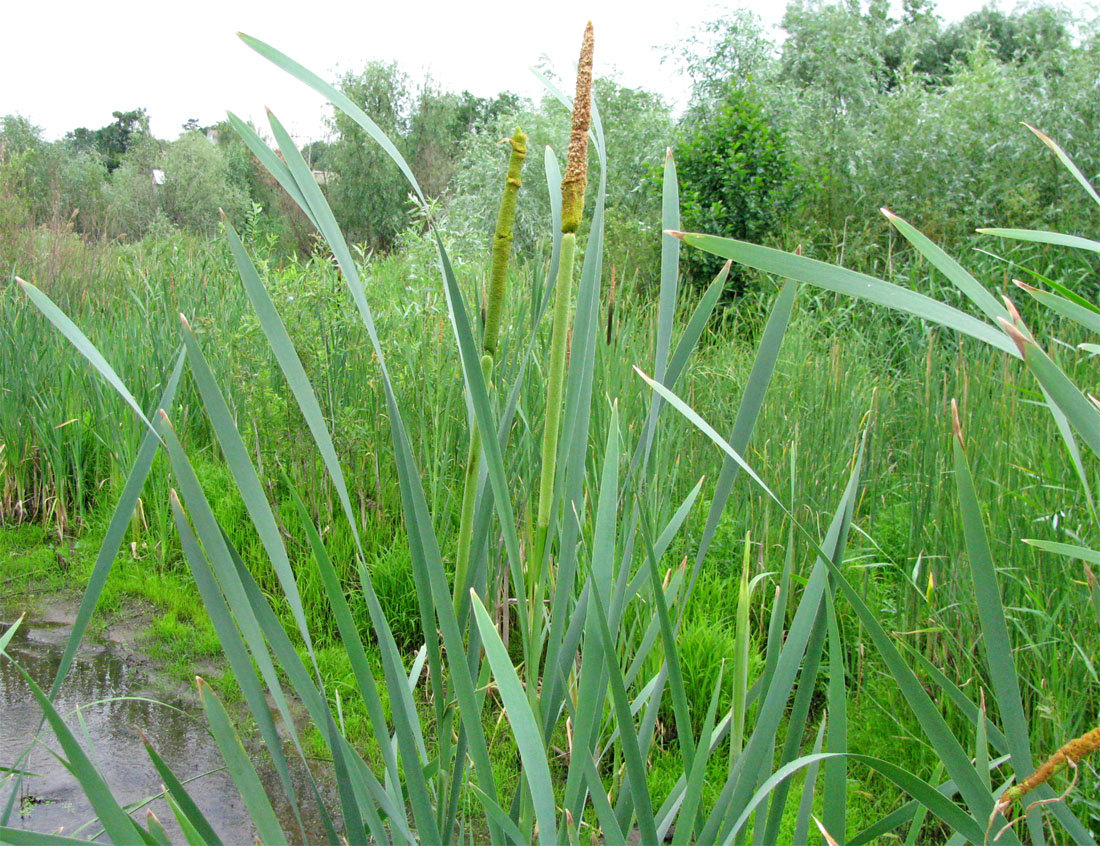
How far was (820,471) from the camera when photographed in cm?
278

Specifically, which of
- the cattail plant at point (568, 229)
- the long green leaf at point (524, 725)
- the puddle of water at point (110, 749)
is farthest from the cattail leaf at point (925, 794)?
the puddle of water at point (110, 749)

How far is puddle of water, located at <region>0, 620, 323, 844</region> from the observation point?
1831 millimetres

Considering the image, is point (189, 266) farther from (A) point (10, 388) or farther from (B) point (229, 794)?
(B) point (229, 794)

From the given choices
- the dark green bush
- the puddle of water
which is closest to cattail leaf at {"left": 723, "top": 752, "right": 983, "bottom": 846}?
the puddle of water

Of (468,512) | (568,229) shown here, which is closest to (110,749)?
(468,512)

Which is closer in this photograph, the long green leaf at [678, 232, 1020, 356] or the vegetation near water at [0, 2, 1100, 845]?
the long green leaf at [678, 232, 1020, 356]

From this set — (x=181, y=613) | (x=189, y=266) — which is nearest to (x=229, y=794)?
(x=181, y=613)

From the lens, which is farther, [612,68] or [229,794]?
[612,68]

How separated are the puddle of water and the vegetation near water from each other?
13cm

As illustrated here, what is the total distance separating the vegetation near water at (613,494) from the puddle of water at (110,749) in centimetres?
13

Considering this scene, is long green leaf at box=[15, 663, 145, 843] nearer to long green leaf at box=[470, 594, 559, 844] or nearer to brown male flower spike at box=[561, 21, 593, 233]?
long green leaf at box=[470, 594, 559, 844]

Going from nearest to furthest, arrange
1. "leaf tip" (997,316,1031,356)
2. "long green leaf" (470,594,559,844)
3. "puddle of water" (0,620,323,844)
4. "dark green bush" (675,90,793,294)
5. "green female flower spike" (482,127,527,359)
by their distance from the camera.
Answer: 1. "leaf tip" (997,316,1031,356)
2. "long green leaf" (470,594,559,844)
3. "green female flower spike" (482,127,527,359)
4. "puddle of water" (0,620,323,844)
5. "dark green bush" (675,90,793,294)

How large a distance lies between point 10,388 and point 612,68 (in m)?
12.1

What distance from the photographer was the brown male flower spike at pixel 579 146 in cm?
61
